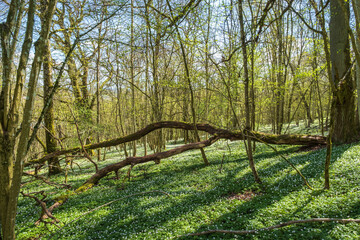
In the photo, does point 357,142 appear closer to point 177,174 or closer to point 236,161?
point 236,161

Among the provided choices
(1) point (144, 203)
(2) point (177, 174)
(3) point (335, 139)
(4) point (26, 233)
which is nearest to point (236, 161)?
(2) point (177, 174)

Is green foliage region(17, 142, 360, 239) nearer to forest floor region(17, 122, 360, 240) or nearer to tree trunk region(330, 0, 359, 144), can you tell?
forest floor region(17, 122, 360, 240)

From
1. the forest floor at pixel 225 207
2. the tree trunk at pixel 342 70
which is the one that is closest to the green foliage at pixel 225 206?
the forest floor at pixel 225 207

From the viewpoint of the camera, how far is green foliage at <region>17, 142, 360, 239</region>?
475cm

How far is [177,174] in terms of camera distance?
1138 centimetres

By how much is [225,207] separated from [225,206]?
7 cm

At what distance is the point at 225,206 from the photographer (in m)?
6.25

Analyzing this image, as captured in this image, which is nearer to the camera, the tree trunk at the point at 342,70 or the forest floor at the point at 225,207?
the forest floor at the point at 225,207

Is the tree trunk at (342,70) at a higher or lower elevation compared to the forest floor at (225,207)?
higher

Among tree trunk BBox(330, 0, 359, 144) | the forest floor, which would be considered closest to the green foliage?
the forest floor

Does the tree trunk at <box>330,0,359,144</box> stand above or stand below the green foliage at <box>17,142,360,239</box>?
above

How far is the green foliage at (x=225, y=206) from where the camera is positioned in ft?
15.6

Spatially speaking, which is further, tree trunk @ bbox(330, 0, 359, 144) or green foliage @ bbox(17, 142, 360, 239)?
tree trunk @ bbox(330, 0, 359, 144)

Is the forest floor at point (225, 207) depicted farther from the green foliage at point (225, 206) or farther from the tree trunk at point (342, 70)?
the tree trunk at point (342, 70)
